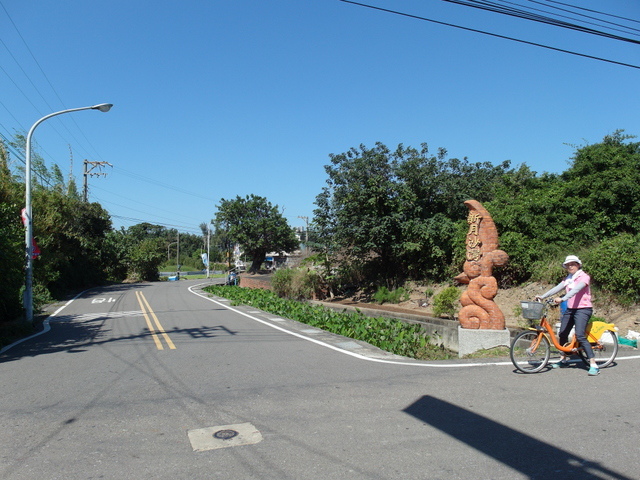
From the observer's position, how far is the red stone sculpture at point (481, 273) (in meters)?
9.84

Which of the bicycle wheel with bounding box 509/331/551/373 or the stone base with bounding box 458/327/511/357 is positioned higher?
the bicycle wheel with bounding box 509/331/551/373

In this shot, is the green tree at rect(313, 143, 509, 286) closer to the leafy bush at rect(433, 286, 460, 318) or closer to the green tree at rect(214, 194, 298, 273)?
the leafy bush at rect(433, 286, 460, 318)

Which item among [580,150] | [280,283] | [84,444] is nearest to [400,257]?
[280,283]

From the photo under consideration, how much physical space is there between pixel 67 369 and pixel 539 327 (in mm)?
7388

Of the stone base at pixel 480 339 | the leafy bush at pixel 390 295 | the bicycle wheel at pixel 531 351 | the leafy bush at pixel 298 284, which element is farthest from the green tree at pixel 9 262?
the leafy bush at pixel 390 295

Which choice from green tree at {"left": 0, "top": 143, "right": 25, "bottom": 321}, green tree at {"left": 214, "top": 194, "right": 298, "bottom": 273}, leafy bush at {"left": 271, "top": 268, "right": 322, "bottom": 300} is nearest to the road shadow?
green tree at {"left": 0, "top": 143, "right": 25, "bottom": 321}

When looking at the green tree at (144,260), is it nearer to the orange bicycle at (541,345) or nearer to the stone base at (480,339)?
the stone base at (480,339)

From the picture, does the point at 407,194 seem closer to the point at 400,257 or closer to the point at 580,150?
the point at 400,257

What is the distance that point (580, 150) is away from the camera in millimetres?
17891

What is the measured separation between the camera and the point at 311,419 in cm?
481

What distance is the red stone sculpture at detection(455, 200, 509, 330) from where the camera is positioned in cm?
984

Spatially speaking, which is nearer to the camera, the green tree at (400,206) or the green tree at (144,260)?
the green tree at (400,206)

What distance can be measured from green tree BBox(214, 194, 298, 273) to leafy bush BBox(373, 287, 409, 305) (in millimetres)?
29650

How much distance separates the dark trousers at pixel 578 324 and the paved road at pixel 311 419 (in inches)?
16.1
